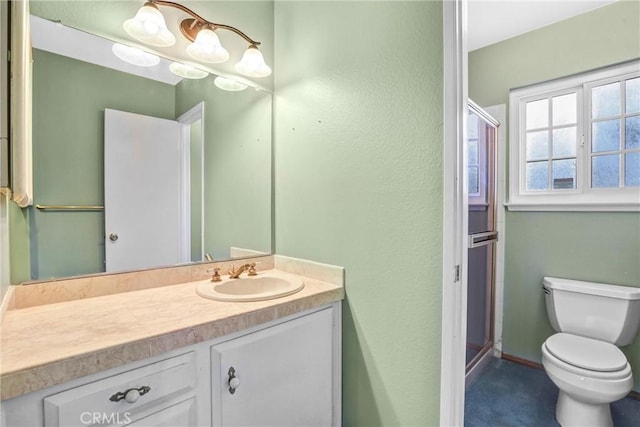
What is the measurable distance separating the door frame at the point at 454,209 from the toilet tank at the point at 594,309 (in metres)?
1.34

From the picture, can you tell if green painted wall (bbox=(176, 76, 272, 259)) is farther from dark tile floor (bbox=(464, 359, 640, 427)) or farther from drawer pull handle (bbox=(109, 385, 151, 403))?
dark tile floor (bbox=(464, 359, 640, 427))

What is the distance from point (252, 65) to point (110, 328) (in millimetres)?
1284

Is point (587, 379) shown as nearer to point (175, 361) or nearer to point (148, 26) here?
point (175, 361)

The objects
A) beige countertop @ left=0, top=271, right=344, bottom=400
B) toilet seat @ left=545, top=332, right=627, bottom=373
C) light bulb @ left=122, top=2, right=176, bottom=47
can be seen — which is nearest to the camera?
beige countertop @ left=0, top=271, right=344, bottom=400

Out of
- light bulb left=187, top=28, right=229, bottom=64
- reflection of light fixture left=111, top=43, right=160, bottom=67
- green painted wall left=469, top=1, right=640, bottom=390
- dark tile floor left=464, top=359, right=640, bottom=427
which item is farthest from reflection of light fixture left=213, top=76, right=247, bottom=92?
dark tile floor left=464, top=359, right=640, bottom=427

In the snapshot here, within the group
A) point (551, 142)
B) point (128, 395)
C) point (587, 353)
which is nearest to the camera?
point (128, 395)

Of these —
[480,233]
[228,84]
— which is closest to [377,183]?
[228,84]

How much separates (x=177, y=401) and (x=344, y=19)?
1.56 meters

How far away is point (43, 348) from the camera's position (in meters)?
0.73

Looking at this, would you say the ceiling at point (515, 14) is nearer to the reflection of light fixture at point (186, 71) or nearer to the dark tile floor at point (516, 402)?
the reflection of light fixture at point (186, 71)

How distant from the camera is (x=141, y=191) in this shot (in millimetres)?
1318

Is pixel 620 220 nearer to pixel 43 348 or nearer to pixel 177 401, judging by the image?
pixel 177 401

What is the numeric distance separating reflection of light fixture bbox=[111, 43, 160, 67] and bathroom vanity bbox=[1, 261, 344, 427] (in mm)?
966

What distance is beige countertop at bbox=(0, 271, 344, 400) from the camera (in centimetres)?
67
